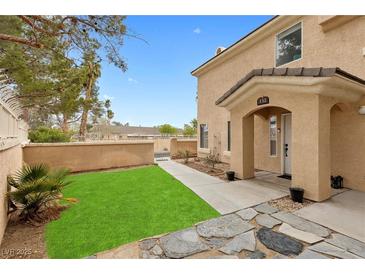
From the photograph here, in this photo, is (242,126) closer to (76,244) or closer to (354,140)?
(354,140)

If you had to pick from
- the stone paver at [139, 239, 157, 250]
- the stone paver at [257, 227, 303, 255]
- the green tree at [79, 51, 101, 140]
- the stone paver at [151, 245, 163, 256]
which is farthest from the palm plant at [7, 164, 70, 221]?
the stone paver at [257, 227, 303, 255]

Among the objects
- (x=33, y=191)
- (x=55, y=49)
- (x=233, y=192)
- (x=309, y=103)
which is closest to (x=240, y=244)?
(x=233, y=192)

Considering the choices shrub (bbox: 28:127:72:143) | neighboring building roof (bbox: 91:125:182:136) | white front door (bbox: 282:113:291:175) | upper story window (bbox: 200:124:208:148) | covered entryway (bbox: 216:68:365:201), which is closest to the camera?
covered entryway (bbox: 216:68:365:201)

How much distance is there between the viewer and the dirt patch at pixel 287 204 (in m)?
5.20

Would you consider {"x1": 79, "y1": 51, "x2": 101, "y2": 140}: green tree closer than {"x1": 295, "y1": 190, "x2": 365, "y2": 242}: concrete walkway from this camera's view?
No

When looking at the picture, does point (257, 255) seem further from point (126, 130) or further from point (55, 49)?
point (126, 130)

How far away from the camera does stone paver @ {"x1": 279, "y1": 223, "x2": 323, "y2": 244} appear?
146 inches

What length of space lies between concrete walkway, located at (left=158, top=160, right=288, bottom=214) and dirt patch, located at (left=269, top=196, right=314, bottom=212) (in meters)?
0.23

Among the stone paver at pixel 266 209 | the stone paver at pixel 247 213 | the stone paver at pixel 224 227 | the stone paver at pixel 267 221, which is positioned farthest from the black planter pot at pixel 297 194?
the stone paver at pixel 224 227

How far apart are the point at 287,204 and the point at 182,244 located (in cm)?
364

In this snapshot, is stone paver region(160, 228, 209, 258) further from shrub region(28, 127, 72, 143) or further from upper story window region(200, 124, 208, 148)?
shrub region(28, 127, 72, 143)
